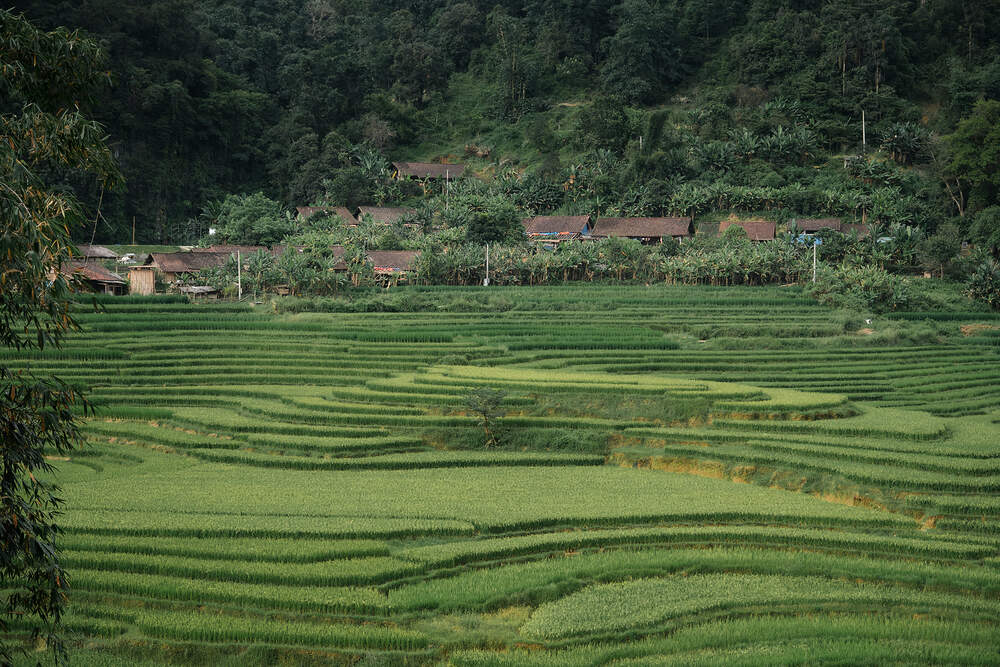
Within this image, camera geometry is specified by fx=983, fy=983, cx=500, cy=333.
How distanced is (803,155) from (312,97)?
3387 cm

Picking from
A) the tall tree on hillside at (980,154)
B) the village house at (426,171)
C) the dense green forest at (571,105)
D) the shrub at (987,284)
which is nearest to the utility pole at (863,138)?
the dense green forest at (571,105)

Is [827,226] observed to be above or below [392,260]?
above

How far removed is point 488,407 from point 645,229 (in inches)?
1254

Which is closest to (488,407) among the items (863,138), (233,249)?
(233,249)

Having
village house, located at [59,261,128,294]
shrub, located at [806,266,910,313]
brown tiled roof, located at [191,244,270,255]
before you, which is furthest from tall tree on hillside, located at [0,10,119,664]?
brown tiled roof, located at [191,244,270,255]

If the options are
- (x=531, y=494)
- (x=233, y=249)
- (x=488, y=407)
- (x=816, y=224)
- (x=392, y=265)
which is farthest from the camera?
(x=816, y=224)

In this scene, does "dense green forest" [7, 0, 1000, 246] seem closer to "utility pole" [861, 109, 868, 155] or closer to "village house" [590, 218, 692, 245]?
"utility pole" [861, 109, 868, 155]

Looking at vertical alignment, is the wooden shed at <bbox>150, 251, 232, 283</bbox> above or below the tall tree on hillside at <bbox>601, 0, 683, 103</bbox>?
below

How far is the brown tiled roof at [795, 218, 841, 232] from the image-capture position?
51531mm

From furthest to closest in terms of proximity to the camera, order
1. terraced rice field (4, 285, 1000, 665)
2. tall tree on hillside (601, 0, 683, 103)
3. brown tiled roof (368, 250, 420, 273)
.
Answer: tall tree on hillside (601, 0, 683, 103) → brown tiled roof (368, 250, 420, 273) → terraced rice field (4, 285, 1000, 665)

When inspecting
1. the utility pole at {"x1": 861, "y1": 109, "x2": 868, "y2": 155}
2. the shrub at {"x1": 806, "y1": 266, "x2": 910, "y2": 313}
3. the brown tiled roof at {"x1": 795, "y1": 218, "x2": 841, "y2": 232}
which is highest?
the utility pole at {"x1": 861, "y1": 109, "x2": 868, "y2": 155}

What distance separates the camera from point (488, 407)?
885 inches

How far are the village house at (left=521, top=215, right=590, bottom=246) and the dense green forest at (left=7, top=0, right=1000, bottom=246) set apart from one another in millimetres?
3419

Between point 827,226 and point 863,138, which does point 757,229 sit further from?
point 863,138
